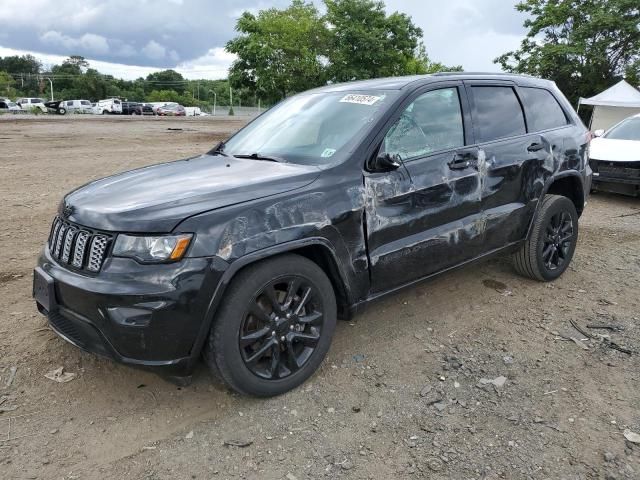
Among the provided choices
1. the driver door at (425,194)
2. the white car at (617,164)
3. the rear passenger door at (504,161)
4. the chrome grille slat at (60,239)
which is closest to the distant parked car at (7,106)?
the white car at (617,164)

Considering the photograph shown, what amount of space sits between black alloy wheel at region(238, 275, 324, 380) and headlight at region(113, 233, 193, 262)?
474 mm

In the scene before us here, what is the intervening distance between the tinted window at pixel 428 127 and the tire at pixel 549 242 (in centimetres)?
124

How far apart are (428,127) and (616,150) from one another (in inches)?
271

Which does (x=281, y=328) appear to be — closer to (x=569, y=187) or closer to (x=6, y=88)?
(x=569, y=187)

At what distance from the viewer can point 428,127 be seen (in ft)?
11.7

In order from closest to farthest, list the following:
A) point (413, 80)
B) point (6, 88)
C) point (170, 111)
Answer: point (413, 80) → point (170, 111) → point (6, 88)

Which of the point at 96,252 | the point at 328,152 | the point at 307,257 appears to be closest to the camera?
the point at 96,252

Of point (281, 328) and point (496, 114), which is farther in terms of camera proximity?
point (496, 114)

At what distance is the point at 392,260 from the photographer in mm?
3266

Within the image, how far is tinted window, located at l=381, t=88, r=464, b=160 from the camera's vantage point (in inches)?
132

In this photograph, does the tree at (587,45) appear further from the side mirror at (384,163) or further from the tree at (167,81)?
the tree at (167,81)

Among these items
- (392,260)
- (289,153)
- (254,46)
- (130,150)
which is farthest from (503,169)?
(254,46)

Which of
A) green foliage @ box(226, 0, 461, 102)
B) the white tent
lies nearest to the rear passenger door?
the white tent

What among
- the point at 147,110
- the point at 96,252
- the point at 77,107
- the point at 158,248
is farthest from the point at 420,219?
the point at 77,107
